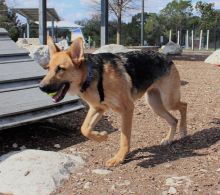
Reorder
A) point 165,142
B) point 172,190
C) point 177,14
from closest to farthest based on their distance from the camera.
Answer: point 172,190 < point 165,142 < point 177,14

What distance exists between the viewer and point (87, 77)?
18.0 feet

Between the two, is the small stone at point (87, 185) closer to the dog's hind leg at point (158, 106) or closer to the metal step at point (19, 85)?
the dog's hind leg at point (158, 106)

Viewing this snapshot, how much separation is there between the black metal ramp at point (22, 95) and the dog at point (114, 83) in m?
1.07

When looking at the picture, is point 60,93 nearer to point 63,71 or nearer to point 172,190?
point 63,71

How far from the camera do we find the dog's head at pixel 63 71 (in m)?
5.15

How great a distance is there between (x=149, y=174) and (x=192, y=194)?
73 cm

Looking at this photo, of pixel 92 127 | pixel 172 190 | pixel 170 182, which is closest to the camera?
pixel 172 190

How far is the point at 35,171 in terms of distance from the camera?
17.2 ft

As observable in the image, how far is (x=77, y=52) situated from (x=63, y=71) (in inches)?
11.4

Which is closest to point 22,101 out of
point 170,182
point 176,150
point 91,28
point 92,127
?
point 92,127

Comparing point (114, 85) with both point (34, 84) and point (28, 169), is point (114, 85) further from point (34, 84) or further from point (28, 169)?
point (34, 84)

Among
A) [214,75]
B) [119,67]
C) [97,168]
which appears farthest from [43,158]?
[214,75]

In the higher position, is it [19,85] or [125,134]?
[19,85]

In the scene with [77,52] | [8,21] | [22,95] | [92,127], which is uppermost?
[8,21]
